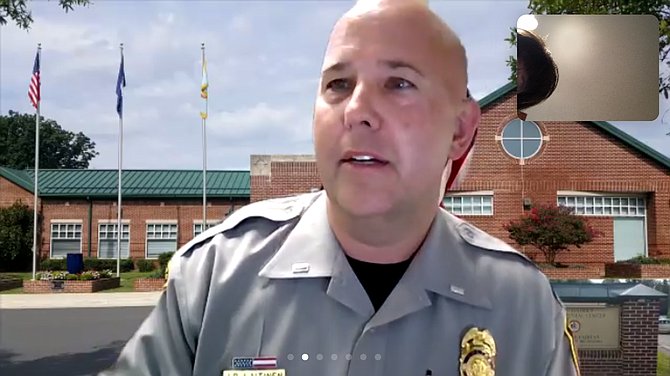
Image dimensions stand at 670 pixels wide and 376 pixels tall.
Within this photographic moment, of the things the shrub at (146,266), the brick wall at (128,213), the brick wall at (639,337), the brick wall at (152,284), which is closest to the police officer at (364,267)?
the brick wall at (152,284)

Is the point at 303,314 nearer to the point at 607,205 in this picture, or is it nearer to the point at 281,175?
the point at 281,175

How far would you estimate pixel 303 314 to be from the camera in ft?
5.75

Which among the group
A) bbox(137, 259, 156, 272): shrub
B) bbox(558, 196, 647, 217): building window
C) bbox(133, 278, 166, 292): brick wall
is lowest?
bbox(133, 278, 166, 292): brick wall

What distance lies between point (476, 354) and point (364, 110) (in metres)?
0.79

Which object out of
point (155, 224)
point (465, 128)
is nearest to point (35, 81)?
point (155, 224)

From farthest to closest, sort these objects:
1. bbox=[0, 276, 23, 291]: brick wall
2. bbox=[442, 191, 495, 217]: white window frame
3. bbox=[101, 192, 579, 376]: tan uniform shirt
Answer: bbox=[0, 276, 23, 291]: brick wall
bbox=[442, 191, 495, 217]: white window frame
bbox=[101, 192, 579, 376]: tan uniform shirt

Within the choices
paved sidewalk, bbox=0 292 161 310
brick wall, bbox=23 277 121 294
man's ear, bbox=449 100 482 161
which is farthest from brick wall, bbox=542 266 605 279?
brick wall, bbox=23 277 121 294

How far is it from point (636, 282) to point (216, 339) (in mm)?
1934

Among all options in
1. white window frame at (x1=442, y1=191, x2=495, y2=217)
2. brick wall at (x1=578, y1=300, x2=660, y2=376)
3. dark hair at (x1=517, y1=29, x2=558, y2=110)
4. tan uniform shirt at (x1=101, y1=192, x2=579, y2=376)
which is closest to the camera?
tan uniform shirt at (x1=101, y1=192, x2=579, y2=376)

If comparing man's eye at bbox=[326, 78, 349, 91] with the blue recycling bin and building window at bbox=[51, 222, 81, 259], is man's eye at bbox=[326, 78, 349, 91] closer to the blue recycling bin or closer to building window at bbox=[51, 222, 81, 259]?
building window at bbox=[51, 222, 81, 259]

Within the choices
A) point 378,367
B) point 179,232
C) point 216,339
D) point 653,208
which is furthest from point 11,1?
point 653,208

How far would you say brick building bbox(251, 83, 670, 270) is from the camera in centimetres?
218

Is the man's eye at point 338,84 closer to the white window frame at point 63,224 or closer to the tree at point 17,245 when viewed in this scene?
the white window frame at point 63,224

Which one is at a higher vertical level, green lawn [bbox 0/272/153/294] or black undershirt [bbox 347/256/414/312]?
black undershirt [bbox 347/256/414/312]
